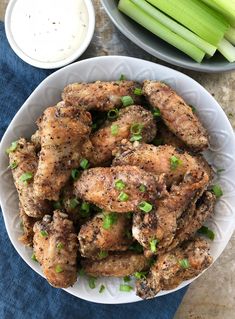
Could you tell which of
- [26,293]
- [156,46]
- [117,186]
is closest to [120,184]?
[117,186]

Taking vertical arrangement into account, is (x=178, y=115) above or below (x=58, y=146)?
above

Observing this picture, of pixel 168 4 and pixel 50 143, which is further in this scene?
pixel 168 4

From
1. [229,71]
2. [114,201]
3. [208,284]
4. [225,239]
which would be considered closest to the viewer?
[114,201]

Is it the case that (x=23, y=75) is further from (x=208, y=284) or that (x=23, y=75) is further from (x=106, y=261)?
(x=208, y=284)

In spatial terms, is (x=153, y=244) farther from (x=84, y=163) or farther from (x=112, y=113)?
(x=112, y=113)

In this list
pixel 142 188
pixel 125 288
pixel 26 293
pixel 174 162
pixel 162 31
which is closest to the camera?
Result: pixel 142 188

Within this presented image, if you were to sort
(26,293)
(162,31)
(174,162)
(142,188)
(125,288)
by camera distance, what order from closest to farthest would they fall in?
(142,188) → (174,162) → (125,288) → (162,31) → (26,293)

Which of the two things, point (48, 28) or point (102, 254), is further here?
point (48, 28)

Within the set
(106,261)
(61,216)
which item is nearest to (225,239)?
(106,261)
